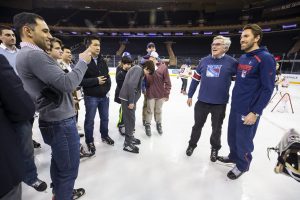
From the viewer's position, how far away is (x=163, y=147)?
3348 mm

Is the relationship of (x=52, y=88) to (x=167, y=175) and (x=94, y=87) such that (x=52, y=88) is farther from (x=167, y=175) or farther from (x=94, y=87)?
(x=167, y=175)

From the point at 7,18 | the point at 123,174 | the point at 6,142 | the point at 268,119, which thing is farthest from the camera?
the point at 7,18

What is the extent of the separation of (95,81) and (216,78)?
1.71 metres

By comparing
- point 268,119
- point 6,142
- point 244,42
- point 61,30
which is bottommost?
point 268,119

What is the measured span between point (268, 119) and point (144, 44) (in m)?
24.6

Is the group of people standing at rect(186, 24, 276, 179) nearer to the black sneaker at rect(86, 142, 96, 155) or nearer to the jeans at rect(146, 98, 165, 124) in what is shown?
the jeans at rect(146, 98, 165, 124)

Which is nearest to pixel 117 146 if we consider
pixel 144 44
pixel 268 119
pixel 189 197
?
pixel 189 197

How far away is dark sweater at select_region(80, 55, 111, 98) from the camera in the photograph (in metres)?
2.67

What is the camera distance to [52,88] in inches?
51.5

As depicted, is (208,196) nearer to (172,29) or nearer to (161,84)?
(161,84)

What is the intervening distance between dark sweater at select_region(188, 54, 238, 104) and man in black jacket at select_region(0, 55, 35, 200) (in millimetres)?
2330

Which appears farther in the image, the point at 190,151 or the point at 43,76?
the point at 190,151

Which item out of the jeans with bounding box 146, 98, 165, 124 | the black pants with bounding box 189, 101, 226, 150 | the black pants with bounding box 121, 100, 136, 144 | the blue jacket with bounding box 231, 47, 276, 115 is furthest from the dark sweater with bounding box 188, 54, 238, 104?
the jeans with bounding box 146, 98, 165, 124


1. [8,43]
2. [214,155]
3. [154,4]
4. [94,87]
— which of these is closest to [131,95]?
[94,87]
